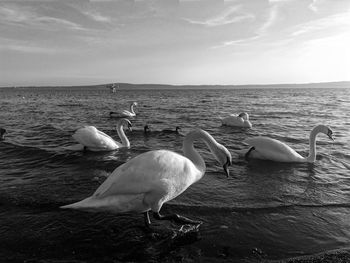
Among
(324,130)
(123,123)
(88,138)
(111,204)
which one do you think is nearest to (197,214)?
(111,204)

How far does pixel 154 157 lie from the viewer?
4.95m

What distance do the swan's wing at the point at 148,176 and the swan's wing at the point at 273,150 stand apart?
16.4ft

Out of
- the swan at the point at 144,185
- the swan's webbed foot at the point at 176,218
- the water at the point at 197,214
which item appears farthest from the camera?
the swan's webbed foot at the point at 176,218

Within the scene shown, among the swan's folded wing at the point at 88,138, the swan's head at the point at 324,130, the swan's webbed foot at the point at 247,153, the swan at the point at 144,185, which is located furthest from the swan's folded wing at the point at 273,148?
the swan's folded wing at the point at 88,138

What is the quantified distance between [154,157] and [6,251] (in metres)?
2.56

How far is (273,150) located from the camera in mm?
9266

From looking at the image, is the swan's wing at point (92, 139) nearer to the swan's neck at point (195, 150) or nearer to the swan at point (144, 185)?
the swan's neck at point (195, 150)

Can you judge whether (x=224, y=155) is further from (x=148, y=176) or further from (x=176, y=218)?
(x=148, y=176)

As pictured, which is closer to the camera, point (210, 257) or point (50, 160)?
point (210, 257)

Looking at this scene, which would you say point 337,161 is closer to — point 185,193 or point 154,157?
point 185,193

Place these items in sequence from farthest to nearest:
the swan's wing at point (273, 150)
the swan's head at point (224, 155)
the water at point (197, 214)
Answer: the swan's wing at point (273, 150) < the swan's head at point (224, 155) < the water at point (197, 214)

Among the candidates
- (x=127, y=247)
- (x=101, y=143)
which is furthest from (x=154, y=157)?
(x=101, y=143)

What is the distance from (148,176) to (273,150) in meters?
5.71

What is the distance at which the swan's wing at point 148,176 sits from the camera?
15.3ft
